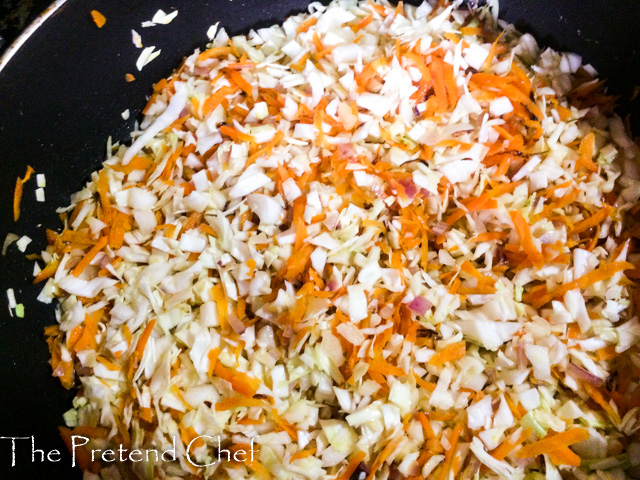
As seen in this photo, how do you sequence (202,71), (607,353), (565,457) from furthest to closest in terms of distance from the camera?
(202,71)
(607,353)
(565,457)

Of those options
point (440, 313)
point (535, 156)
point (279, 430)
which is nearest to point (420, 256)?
point (440, 313)

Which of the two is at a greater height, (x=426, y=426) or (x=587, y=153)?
(x=587, y=153)

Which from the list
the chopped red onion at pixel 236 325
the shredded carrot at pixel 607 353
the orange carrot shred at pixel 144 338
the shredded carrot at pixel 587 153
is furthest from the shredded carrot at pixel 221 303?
the shredded carrot at pixel 587 153

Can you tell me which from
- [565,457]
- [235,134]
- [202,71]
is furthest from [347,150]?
[565,457]

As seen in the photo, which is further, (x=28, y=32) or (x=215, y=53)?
(x=215, y=53)

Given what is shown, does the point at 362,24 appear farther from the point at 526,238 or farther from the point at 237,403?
the point at 237,403

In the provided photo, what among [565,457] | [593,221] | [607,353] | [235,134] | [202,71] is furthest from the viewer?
[202,71]

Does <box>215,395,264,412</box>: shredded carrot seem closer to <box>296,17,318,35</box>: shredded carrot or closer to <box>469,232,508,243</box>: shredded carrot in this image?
<box>469,232,508,243</box>: shredded carrot
